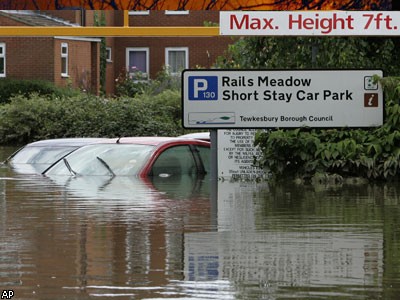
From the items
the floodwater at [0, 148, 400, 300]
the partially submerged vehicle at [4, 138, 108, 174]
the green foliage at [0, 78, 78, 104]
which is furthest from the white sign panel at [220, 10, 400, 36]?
the green foliage at [0, 78, 78, 104]

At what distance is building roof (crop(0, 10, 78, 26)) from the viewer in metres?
47.5

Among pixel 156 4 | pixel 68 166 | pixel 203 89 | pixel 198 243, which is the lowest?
pixel 198 243

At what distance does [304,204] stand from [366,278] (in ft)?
18.7

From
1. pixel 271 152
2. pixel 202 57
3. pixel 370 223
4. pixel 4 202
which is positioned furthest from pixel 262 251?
pixel 202 57

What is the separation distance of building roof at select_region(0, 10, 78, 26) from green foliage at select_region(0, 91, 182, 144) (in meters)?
11.9

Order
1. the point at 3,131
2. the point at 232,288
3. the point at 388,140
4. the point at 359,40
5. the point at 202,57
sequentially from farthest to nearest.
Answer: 1. the point at 202,57
2. the point at 3,131
3. the point at 359,40
4. the point at 388,140
5. the point at 232,288

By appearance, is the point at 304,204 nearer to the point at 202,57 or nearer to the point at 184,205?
the point at 184,205

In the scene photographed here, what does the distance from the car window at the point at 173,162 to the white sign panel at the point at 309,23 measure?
3333mm

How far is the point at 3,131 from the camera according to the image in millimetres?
34969

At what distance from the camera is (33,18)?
161 ft

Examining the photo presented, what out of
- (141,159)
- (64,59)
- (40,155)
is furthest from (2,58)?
(141,159)

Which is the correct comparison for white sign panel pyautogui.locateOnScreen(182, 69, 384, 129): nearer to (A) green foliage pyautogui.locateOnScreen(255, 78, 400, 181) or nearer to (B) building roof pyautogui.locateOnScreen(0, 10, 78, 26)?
(A) green foliage pyautogui.locateOnScreen(255, 78, 400, 181)

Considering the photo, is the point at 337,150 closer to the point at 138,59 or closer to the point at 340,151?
the point at 340,151

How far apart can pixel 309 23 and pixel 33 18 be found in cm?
2881
